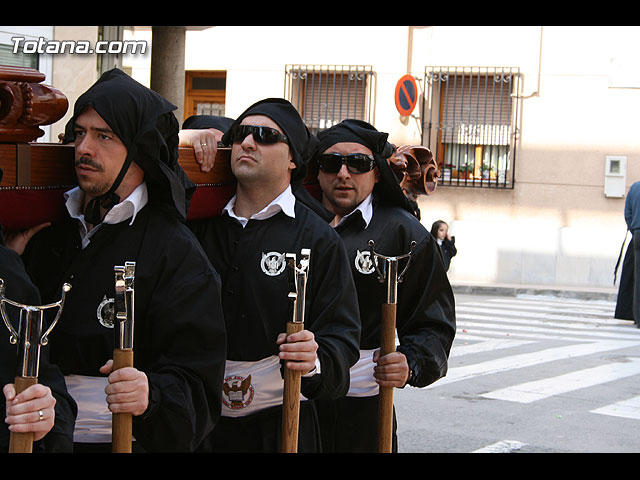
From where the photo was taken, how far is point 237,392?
11.8ft

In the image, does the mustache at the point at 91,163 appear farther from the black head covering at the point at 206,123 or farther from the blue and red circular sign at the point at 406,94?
the blue and red circular sign at the point at 406,94

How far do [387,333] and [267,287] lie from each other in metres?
0.57

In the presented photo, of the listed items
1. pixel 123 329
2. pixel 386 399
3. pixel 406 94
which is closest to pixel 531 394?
pixel 386 399

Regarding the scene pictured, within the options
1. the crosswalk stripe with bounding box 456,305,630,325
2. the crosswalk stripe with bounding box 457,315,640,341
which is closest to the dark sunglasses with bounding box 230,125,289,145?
the crosswalk stripe with bounding box 457,315,640,341

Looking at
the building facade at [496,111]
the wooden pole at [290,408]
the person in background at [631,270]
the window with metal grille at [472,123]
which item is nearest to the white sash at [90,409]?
the wooden pole at [290,408]

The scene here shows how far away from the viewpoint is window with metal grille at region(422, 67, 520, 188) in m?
18.5

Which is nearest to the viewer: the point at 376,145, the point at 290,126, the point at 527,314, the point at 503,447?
the point at 290,126

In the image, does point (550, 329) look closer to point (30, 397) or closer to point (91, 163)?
point (91, 163)

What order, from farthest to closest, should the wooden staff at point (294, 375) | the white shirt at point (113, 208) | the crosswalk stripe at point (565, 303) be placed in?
the crosswalk stripe at point (565, 303), the wooden staff at point (294, 375), the white shirt at point (113, 208)

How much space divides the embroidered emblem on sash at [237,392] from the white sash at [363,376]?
0.78 meters

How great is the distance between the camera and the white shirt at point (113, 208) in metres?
3.00

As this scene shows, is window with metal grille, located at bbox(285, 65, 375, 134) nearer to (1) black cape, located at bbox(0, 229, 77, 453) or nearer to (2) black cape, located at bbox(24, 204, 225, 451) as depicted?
(2) black cape, located at bbox(24, 204, 225, 451)
